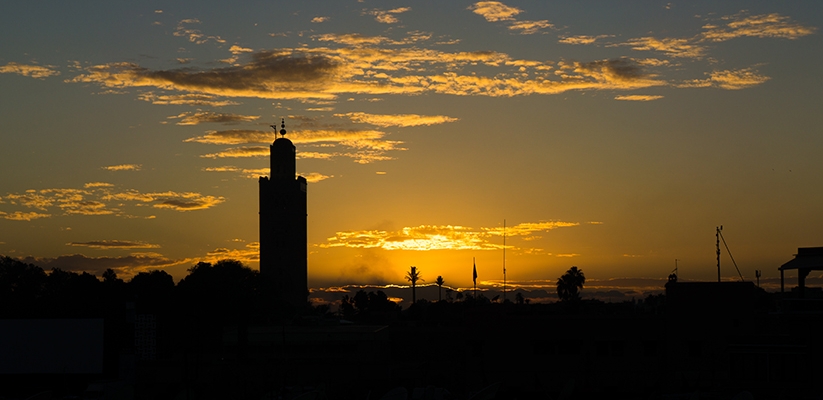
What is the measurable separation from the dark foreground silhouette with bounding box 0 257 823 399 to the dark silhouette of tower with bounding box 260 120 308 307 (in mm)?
41138

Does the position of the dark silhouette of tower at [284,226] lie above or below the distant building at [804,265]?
above

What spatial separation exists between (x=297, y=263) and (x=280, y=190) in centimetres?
1337

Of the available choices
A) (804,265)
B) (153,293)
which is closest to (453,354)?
(153,293)

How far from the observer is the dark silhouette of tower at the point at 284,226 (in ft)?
561

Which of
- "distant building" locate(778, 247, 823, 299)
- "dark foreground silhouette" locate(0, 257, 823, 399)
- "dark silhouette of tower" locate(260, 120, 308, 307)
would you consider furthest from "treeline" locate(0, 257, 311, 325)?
"distant building" locate(778, 247, 823, 299)

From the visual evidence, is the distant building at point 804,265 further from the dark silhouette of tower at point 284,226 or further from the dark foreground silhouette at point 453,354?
the dark silhouette of tower at point 284,226

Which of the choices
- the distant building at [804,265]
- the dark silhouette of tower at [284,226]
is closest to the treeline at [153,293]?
the dark silhouette of tower at [284,226]

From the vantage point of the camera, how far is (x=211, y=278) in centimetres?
14888

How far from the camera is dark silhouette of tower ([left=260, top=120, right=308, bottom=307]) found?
6732 inches

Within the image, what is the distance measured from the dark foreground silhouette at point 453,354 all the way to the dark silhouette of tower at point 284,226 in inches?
1620

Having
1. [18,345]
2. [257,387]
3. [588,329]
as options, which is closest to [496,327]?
[588,329]

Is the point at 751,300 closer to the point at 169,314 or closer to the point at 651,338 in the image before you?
the point at 651,338

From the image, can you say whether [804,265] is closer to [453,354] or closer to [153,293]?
[453,354]

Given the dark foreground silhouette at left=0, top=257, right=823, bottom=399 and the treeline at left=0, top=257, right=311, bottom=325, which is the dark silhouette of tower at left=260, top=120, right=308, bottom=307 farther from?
the dark foreground silhouette at left=0, top=257, right=823, bottom=399
